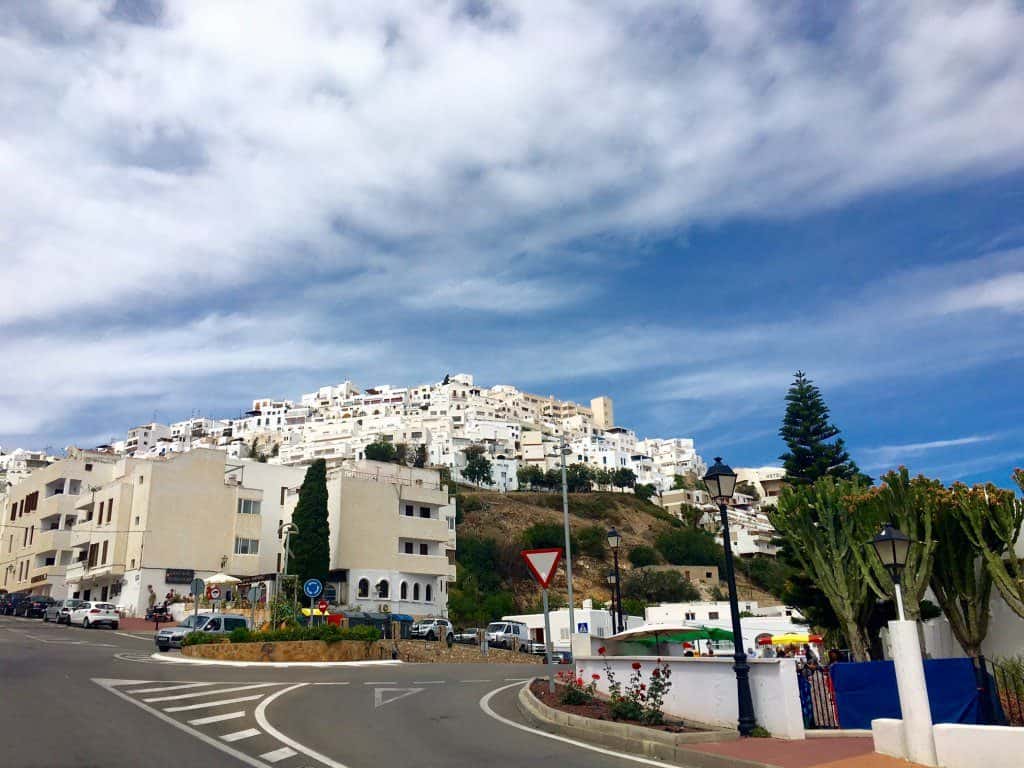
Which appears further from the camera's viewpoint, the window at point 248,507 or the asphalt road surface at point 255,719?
the window at point 248,507

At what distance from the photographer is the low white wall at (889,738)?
35.4 feet

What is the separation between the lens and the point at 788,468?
158 ft

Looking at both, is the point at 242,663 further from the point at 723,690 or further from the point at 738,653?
the point at 738,653

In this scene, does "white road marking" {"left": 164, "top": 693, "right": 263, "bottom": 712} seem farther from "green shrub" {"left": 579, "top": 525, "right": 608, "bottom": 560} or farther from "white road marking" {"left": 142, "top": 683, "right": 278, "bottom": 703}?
"green shrub" {"left": 579, "top": 525, "right": 608, "bottom": 560}

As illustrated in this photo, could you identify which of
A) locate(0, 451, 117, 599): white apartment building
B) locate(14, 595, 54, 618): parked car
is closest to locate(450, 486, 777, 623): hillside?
locate(0, 451, 117, 599): white apartment building

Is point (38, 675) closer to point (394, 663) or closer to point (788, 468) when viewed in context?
point (394, 663)

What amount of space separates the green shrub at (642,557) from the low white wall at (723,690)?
97.1 metres

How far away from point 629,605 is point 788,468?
3807cm

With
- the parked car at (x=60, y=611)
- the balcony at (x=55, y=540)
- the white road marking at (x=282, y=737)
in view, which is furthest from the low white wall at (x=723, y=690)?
the balcony at (x=55, y=540)

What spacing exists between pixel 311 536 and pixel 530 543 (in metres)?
56.6

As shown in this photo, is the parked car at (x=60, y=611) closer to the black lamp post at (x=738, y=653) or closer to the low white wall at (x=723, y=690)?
the low white wall at (x=723, y=690)

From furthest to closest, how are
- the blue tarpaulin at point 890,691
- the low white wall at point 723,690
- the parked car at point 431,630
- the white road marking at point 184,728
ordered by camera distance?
1. the parked car at point 431,630
2. the blue tarpaulin at point 890,691
3. the low white wall at point 723,690
4. the white road marking at point 184,728

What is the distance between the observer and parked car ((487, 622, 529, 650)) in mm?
44906

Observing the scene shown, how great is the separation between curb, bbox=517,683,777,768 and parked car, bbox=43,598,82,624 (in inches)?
1541
